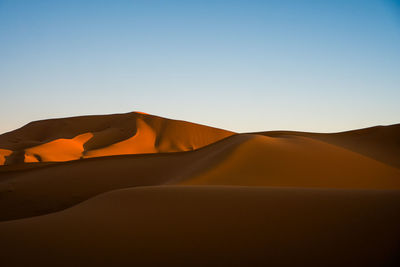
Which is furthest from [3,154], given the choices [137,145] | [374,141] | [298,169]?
[374,141]

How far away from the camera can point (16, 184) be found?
12.3m

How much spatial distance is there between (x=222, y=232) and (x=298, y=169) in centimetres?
755

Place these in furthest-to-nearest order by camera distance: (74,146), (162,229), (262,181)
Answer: (74,146), (262,181), (162,229)

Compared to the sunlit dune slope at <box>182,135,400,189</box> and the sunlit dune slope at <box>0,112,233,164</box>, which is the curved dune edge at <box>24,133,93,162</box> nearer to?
the sunlit dune slope at <box>0,112,233,164</box>

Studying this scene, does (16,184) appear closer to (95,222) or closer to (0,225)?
(0,225)

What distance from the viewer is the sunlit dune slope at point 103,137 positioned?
102 feet

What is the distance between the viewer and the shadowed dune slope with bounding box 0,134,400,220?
988 centimetres

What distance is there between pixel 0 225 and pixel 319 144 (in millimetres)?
13445

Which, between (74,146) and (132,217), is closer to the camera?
(132,217)

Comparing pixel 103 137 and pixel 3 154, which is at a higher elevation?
pixel 103 137

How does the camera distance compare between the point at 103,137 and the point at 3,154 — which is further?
the point at 103,137

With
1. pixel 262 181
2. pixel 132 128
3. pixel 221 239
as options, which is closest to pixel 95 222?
pixel 221 239

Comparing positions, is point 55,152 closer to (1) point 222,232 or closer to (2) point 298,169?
(2) point 298,169

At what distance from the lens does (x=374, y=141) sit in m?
18.1
